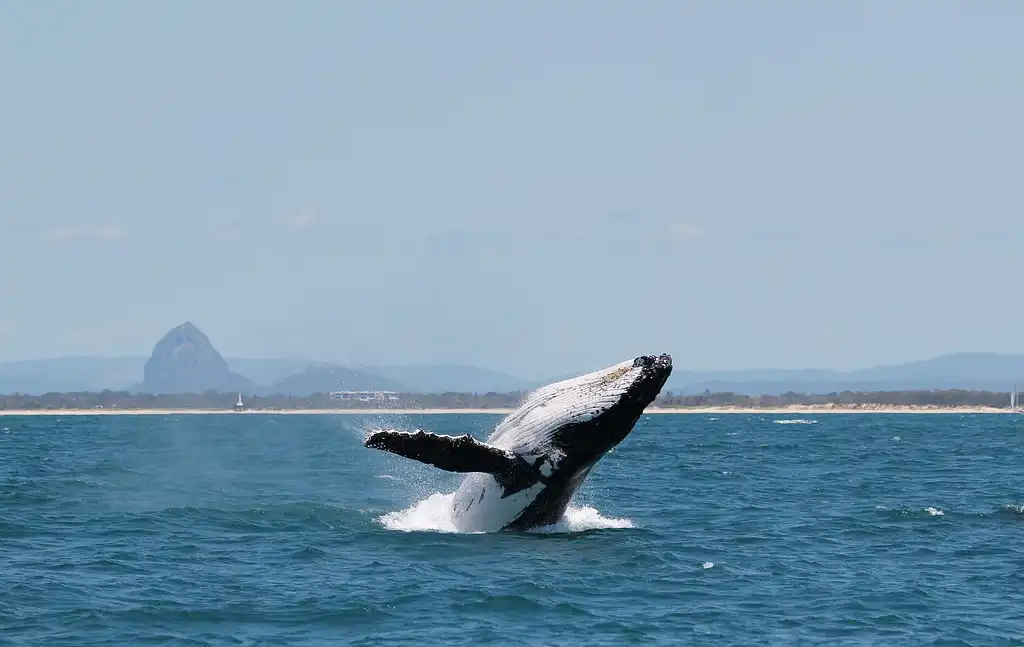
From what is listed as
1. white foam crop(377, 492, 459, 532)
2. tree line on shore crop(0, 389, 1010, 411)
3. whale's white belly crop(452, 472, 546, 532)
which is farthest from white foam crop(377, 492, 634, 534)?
tree line on shore crop(0, 389, 1010, 411)

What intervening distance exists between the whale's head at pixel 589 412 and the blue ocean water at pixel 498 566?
3.96 feet

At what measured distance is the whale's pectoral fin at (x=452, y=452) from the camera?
49.1ft

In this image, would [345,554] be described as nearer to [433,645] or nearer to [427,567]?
[427,567]

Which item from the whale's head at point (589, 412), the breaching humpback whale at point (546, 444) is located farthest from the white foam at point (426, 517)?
the whale's head at point (589, 412)

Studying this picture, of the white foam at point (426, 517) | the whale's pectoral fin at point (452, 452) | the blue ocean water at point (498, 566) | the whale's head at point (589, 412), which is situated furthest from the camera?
the white foam at point (426, 517)

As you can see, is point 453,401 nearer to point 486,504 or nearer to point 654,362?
point 486,504

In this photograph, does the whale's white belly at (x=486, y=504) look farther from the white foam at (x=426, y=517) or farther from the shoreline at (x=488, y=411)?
the shoreline at (x=488, y=411)

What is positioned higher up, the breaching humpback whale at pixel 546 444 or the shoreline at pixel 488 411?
the shoreline at pixel 488 411

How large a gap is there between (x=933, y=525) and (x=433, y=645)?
1061 cm

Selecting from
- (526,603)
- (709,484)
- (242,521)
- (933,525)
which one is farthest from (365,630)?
(709,484)

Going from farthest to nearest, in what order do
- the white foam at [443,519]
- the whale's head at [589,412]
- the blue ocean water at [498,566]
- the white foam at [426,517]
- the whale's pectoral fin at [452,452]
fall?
the white foam at [426,517] → the white foam at [443,519] → the whale's head at [589,412] → the whale's pectoral fin at [452,452] → the blue ocean water at [498,566]

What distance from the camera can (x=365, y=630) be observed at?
13258mm

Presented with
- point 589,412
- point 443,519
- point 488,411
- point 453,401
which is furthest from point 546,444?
point 453,401

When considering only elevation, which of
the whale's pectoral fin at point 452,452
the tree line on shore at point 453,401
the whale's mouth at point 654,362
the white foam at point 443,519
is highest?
the tree line on shore at point 453,401
